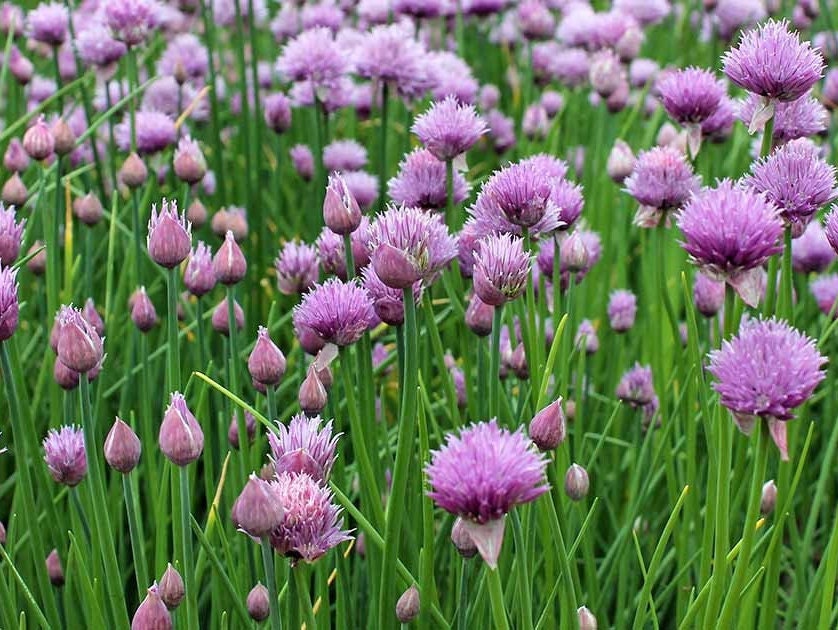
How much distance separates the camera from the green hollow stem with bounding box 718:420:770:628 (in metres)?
0.85

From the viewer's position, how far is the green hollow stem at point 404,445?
3.09 ft

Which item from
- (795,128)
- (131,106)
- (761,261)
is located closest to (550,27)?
(131,106)

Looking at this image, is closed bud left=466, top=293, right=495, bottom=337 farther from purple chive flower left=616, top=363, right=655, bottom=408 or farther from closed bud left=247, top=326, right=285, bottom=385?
purple chive flower left=616, top=363, right=655, bottom=408

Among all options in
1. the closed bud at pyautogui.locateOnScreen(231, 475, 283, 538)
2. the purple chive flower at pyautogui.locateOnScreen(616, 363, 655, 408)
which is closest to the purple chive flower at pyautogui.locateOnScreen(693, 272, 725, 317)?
the purple chive flower at pyautogui.locateOnScreen(616, 363, 655, 408)

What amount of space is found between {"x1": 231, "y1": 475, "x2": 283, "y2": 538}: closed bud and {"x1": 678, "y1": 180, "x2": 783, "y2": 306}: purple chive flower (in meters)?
0.40

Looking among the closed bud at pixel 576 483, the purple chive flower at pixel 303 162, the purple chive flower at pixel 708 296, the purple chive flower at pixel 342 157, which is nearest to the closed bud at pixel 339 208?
the closed bud at pixel 576 483

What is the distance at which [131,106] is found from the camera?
2012 mm

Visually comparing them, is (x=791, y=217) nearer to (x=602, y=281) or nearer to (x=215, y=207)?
(x=602, y=281)

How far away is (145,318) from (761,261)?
84 centimetres

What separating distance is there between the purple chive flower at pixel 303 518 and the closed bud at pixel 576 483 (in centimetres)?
36

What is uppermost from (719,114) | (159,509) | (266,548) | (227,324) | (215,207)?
(719,114)

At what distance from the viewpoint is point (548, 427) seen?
3.29ft

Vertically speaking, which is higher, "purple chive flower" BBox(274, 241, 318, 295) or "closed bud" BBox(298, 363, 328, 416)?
"closed bud" BBox(298, 363, 328, 416)

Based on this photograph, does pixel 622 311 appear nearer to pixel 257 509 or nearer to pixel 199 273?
pixel 199 273
